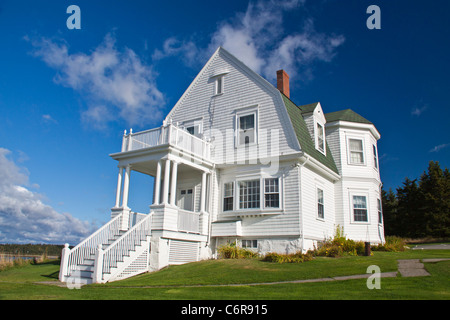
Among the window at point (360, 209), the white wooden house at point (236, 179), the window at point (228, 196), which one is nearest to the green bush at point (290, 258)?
the white wooden house at point (236, 179)

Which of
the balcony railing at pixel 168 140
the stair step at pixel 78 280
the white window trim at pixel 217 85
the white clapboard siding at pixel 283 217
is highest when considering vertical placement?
the white window trim at pixel 217 85

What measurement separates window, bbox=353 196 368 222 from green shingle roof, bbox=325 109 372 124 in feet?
15.0

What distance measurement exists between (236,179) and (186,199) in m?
3.11

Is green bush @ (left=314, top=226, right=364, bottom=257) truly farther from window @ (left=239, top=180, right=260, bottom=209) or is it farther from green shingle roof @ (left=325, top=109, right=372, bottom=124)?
green shingle roof @ (left=325, top=109, right=372, bottom=124)

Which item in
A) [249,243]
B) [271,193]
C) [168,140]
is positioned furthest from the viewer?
[249,243]

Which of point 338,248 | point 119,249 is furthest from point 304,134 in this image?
point 119,249

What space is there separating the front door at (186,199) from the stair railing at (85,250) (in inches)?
172

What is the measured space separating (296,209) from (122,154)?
834cm

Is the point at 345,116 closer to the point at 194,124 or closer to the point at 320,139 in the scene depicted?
the point at 320,139

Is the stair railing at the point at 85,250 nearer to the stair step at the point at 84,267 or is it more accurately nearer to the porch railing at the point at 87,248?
the porch railing at the point at 87,248

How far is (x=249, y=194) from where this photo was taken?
696 inches

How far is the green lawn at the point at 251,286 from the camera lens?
26.3 feet
